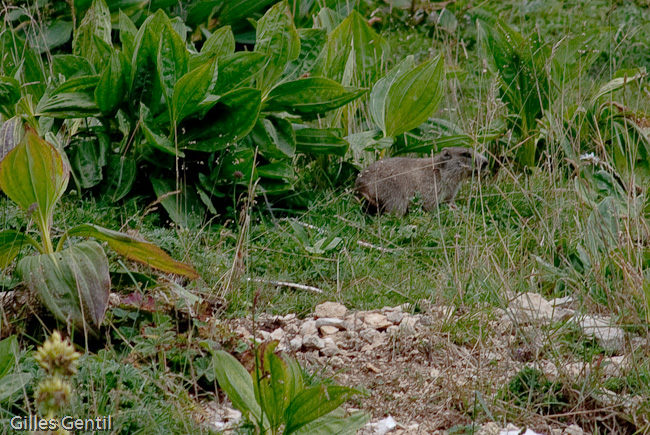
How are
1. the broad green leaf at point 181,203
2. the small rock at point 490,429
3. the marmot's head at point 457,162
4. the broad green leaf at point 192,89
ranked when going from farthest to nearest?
the marmot's head at point 457,162, the broad green leaf at point 181,203, the broad green leaf at point 192,89, the small rock at point 490,429

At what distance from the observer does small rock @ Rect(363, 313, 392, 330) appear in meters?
4.11

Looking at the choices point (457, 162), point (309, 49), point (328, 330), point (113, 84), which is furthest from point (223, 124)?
point (457, 162)

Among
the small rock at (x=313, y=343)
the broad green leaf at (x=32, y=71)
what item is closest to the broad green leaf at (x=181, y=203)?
the broad green leaf at (x=32, y=71)

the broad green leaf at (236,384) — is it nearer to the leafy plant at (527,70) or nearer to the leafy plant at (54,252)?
the leafy plant at (54,252)

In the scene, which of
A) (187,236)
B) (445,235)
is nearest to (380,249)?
(445,235)

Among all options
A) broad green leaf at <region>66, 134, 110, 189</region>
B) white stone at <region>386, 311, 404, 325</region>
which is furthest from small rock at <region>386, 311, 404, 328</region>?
broad green leaf at <region>66, 134, 110, 189</region>

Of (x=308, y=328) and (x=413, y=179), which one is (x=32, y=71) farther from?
(x=308, y=328)

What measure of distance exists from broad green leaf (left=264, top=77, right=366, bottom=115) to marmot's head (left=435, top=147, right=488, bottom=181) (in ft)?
3.49

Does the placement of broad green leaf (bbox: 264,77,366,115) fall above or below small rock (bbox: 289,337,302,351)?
above

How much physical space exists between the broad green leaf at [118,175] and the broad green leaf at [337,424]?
2.61m

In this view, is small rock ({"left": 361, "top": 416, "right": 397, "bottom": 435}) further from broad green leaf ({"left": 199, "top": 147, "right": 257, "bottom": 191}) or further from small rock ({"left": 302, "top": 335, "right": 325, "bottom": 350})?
broad green leaf ({"left": 199, "top": 147, "right": 257, "bottom": 191})

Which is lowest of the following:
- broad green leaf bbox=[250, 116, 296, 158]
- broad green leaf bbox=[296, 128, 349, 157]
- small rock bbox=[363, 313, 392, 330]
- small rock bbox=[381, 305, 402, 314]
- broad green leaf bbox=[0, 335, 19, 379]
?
small rock bbox=[381, 305, 402, 314]

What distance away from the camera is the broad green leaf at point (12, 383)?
2.85 meters

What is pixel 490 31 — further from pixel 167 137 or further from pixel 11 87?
pixel 11 87
